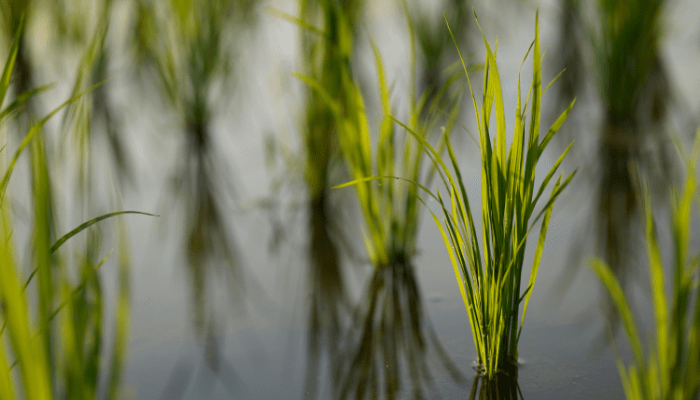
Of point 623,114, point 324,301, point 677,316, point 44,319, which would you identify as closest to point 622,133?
point 623,114

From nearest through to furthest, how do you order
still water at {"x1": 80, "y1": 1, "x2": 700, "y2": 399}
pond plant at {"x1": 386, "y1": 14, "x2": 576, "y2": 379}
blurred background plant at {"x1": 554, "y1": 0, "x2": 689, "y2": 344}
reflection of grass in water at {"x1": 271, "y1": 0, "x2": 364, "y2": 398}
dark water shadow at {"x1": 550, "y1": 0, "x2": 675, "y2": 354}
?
pond plant at {"x1": 386, "y1": 14, "x2": 576, "y2": 379}, still water at {"x1": 80, "y1": 1, "x2": 700, "y2": 399}, reflection of grass in water at {"x1": 271, "y1": 0, "x2": 364, "y2": 398}, dark water shadow at {"x1": 550, "y1": 0, "x2": 675, "y2": 354}, blurred background plant at {"x1": 554, "y1": 0, "x2": 689, "y2": 344}

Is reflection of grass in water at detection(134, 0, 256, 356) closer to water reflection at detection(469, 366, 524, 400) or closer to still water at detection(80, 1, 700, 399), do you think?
still water at detection(80, 1, 700, 399)

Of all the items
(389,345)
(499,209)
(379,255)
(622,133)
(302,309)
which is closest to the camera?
(499,209)

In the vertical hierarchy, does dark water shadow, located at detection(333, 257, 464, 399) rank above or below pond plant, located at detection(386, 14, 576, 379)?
below

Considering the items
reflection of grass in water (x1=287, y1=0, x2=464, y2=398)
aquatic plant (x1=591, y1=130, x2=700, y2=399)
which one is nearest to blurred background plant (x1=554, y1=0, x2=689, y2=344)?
reflection of grass in water (x1=287, y1=0, x2=464, y2=398)

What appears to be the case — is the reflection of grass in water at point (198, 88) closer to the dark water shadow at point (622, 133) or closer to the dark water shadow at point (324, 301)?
the dark water shadow at point (324, 301)

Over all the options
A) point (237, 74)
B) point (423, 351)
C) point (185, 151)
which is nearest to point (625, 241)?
point (423, 351)

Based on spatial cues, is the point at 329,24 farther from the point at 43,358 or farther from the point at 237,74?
the point at 237,74

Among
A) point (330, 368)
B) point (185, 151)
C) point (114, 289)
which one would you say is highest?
point (185, 151)

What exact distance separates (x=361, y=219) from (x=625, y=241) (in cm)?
64

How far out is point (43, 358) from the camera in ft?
1.38

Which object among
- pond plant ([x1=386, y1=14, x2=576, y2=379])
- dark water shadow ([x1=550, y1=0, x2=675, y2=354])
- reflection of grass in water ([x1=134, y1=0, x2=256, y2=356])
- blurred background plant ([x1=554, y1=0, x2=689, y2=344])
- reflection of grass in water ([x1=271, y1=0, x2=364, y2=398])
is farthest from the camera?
reflection of grass in water ([x1=134, y1=0, x2=256, y2=356])

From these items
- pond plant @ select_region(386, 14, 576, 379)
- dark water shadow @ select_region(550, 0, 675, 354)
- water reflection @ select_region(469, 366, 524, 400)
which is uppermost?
dark water shadow @ select_region(550, 0, 675, 354)

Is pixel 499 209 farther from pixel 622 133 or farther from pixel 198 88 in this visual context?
pixel 198 88
